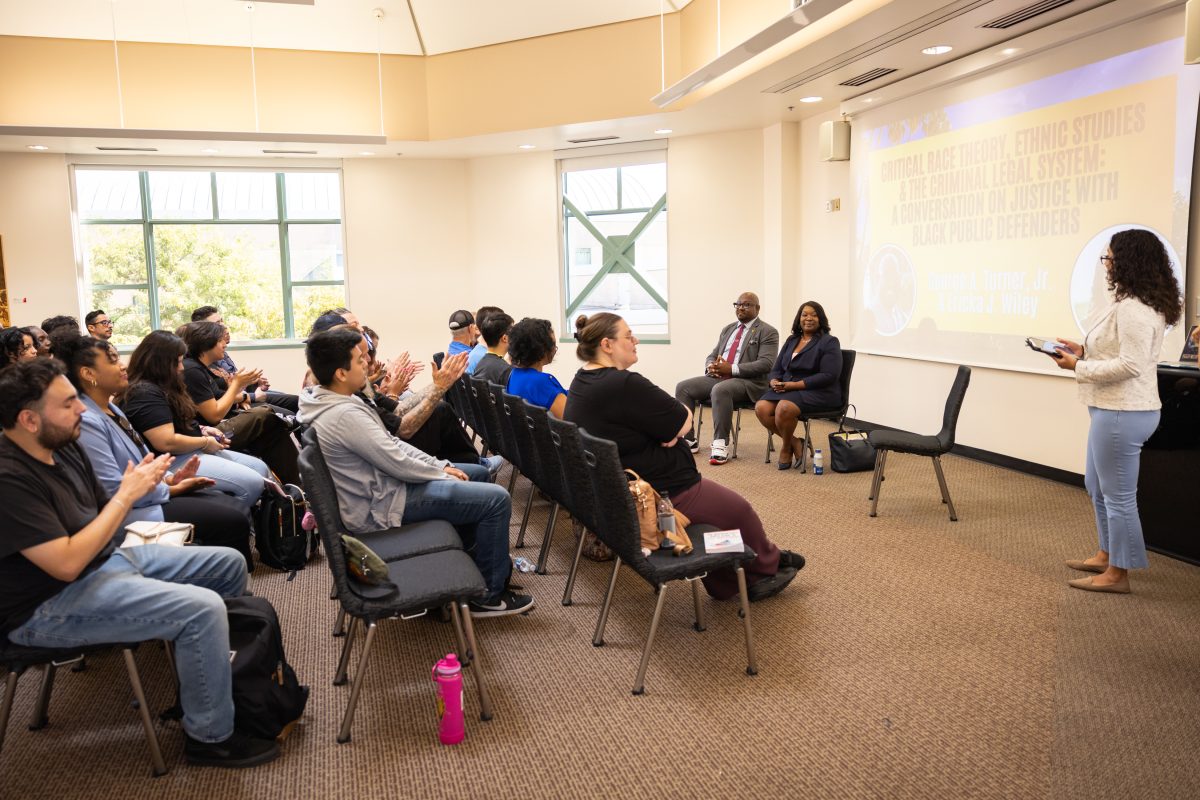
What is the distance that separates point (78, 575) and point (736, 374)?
577cm

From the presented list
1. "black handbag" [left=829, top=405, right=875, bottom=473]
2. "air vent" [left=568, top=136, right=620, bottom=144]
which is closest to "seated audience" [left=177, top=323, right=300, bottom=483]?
"black handbag" [left=829, top=405, right=875, bottom=473]

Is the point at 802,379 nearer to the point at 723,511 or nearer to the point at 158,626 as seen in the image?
the point at 723,511

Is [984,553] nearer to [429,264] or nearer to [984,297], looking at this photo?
[984,297]

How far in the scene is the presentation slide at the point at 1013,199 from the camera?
5219mm

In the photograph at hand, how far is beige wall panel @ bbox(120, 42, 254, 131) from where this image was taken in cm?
930

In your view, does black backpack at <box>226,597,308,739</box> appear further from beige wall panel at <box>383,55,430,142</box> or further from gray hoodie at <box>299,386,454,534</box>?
beige wall panel at <box>383,55,430,142</box>

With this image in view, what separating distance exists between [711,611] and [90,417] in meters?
2.66

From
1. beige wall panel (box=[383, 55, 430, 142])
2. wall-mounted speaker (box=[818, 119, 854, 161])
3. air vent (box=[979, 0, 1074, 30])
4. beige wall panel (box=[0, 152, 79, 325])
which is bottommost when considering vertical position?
beige wall panel (box=[0, 152, 79, 325])

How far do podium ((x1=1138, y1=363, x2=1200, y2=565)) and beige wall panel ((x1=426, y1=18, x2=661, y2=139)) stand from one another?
19.7 ft

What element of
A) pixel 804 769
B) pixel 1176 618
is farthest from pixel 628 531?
pixel 1176 618

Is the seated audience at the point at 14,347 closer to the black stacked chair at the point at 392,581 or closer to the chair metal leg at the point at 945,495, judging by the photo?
the black stacked chair at the point at 392,581

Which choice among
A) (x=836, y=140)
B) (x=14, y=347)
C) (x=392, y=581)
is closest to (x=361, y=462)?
(x=392, y=581)

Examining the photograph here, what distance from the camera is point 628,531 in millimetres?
3131

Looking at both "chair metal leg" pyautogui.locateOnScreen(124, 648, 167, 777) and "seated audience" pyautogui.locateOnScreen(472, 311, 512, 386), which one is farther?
"seated audience" pyautogui.locateOnScreen(472, 311, 512, 386)
